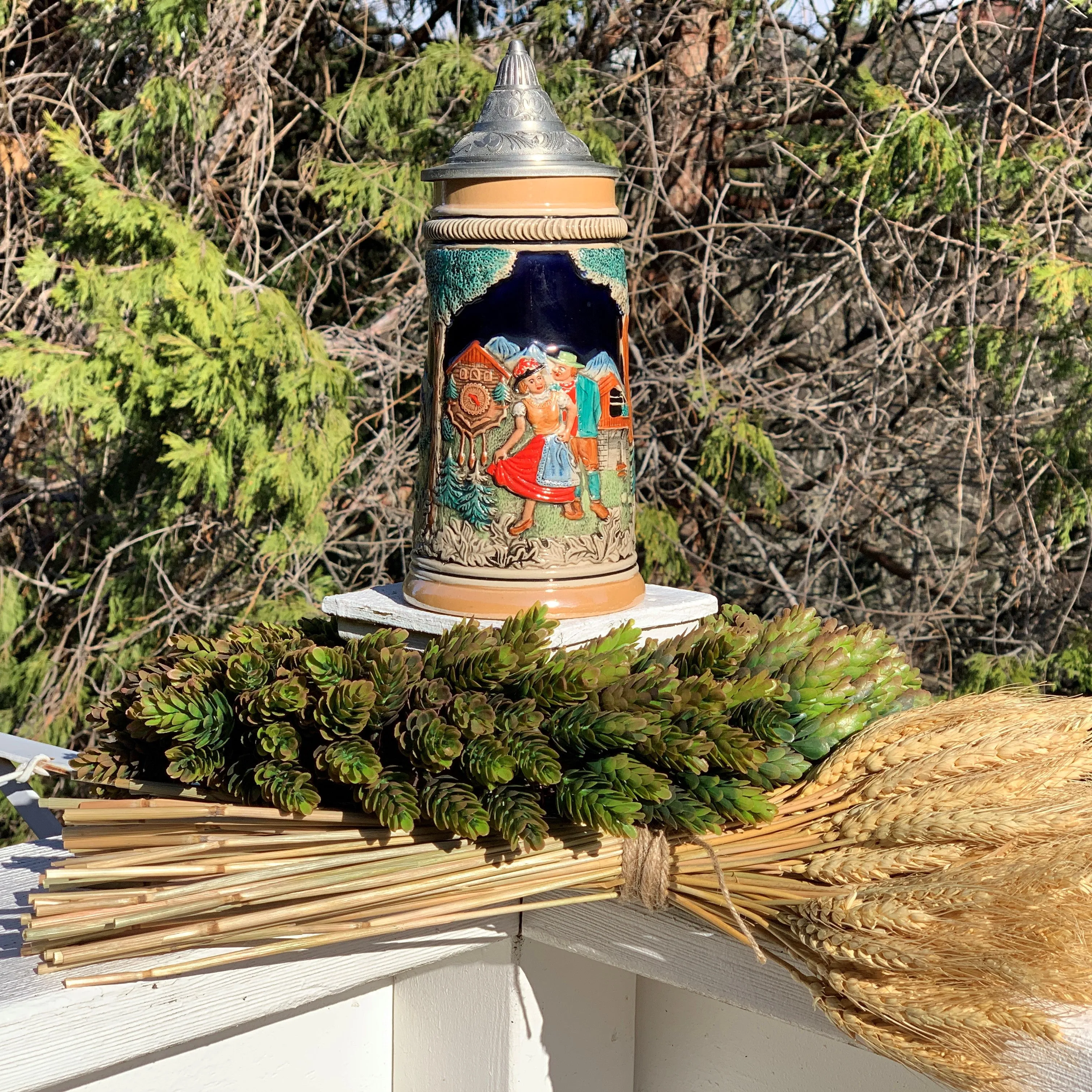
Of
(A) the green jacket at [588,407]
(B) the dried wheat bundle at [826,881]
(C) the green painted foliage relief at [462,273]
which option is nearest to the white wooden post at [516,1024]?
(B) the dried wheat bundle at [826,881]

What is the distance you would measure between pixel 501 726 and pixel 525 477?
1.03 ft

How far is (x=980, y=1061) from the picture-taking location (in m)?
0.83

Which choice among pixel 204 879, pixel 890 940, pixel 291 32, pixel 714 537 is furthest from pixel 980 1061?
pixel 291 32

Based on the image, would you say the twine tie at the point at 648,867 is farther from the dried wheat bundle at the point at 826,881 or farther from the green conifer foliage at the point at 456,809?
the green conifer foliage at the point at 456,809

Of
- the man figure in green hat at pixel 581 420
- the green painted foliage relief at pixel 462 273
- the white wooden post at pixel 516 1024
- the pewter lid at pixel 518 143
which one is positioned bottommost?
the white wooden post at pixel 516 1024

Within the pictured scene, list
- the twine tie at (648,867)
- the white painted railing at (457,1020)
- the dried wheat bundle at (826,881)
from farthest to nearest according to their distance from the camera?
1. the twine tie at (648,867)
2. the white painted railing at (457,1020)
3. the dried wheat bundle at (826,881)

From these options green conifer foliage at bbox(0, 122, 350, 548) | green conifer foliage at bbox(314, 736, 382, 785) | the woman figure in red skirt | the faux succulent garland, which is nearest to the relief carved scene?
→ the woman figure in red skirt

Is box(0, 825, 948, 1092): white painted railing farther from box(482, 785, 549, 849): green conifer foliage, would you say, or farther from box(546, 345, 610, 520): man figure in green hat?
box(546, 345, 610, 520): man figure in green hat

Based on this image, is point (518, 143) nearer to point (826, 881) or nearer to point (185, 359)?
point (826, 881)

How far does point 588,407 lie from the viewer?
4.17ft

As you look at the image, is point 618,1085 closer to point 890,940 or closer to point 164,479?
point 890,940

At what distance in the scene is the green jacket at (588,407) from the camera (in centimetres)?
126

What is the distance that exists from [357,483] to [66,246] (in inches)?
31.3

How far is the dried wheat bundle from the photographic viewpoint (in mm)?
832
